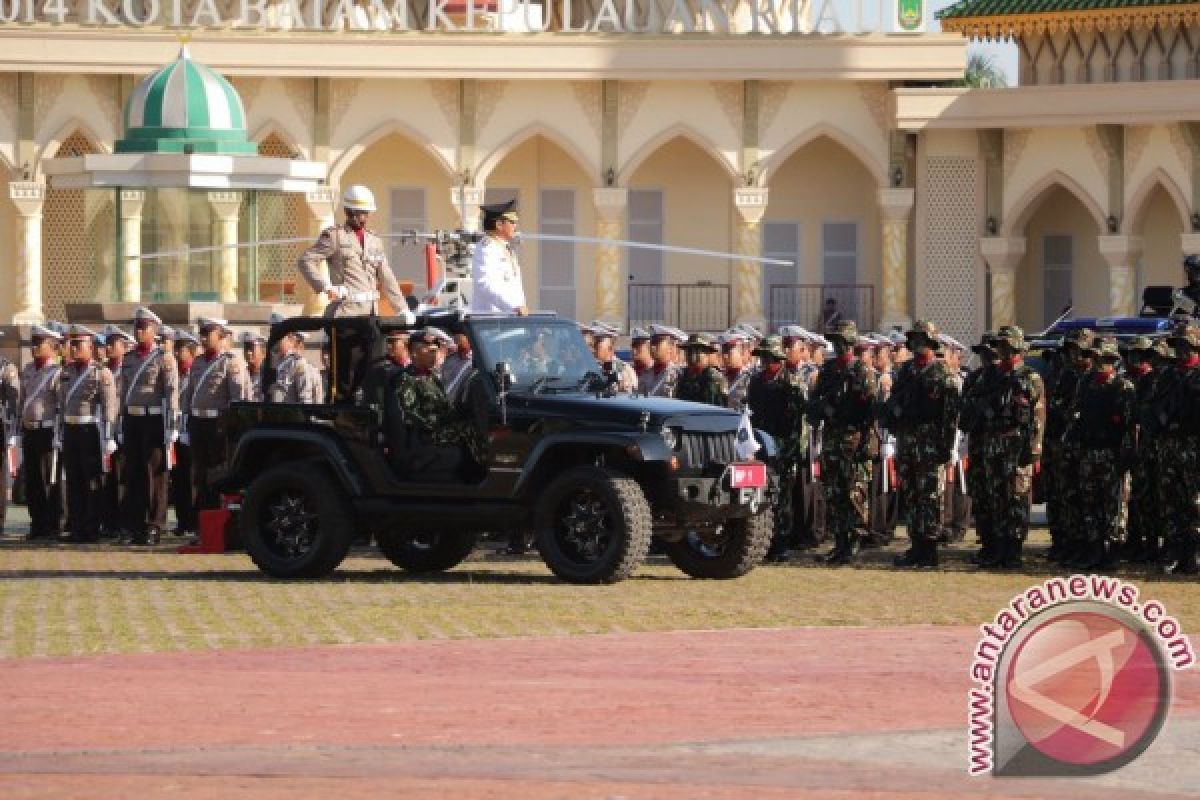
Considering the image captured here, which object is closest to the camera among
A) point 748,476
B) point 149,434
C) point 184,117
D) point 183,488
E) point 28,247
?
point 748,476

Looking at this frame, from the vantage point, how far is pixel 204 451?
85.5 ft

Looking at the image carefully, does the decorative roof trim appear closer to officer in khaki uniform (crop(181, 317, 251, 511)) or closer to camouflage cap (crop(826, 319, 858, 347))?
officer in khaki uniform (crop(181, 317, 251, 511))

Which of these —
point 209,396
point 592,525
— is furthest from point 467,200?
point 592,525

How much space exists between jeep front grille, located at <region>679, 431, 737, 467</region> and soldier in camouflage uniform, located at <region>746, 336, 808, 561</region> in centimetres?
343

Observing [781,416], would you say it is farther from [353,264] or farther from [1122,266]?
[1122,266]

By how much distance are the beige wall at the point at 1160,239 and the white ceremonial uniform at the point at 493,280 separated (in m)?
Result: 28.6

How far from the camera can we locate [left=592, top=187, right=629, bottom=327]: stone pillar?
49.0 metres

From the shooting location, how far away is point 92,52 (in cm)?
4662

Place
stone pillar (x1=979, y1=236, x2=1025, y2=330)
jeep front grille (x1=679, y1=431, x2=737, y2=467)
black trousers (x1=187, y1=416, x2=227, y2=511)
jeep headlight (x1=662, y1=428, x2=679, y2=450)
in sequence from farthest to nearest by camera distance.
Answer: stone pillar (x1=979, y1=236, x2=1025, y2=330) < black trousers (x1=187, y1=416, x2=227, y2=511) < jeep front grille (x1=679, y1=431, x2=737, y2=467) < jeep headlight (x1=662, y1=428, x2=679, y2=450)

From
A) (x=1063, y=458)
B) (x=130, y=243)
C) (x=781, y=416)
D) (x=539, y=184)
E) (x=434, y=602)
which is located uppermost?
(x=539, y=184)

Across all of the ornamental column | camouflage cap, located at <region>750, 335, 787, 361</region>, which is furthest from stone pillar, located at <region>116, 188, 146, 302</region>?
camouflage cap, located at <region>750, 335, 787, 361</region>

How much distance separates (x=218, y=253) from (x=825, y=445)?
1204cm

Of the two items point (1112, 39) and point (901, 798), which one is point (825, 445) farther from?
point (1112, 39)

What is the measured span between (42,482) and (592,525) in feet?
28.6
